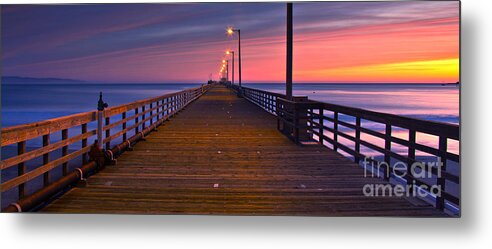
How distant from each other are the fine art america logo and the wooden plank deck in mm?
151

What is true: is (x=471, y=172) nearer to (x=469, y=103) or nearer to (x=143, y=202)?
(x=469, y=103)

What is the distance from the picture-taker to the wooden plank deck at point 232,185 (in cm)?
548

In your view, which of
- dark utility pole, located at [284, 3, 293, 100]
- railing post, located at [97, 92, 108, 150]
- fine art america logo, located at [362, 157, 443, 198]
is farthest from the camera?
dark utility pole, located at [284, 3, 293, 100]

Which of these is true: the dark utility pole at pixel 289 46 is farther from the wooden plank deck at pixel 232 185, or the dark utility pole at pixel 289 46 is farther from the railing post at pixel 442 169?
the railing post at pixel 442 169

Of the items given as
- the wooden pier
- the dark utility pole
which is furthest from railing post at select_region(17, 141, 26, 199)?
the dark utility pole

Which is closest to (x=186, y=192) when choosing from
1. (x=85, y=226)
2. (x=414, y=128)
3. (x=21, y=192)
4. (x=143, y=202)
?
(x=143, y=202)

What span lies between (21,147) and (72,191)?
105 cm

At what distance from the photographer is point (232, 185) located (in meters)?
6.42

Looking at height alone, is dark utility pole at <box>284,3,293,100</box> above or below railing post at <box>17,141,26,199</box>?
above

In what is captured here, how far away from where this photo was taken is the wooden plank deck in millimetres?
5484

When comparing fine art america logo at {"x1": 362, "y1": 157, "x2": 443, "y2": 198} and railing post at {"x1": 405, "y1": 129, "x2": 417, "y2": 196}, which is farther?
railing post at {"x1": 405, "y1": 129, "x2": 417, "y2": 196}

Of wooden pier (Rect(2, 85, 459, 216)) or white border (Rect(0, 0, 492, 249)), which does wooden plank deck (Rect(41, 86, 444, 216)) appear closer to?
wooden pier (Rect(2, 85, 459, 216))

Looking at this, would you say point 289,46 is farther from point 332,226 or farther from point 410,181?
point 332,226

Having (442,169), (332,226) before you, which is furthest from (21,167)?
(442,169)
